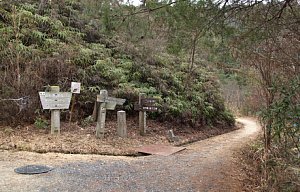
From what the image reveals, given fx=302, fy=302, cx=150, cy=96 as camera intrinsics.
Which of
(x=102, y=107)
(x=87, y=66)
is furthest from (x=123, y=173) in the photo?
(x=87, y=66)

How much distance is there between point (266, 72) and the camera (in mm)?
5473

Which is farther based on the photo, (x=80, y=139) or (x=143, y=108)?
(x=143, y=108)

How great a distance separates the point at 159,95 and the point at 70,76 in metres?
2.73

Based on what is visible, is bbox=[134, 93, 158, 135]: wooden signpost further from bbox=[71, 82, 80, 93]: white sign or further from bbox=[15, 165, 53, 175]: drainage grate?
bbox=[15, 165, 53, 175]: drainage grate

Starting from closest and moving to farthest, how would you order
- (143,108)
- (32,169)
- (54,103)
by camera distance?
1. (32,169)
2. (54,103)
3. (143,108)

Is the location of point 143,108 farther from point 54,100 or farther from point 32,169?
point 32,169

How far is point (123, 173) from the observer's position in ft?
15.5

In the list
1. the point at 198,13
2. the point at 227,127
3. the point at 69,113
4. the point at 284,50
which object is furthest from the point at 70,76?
the point at 227,127

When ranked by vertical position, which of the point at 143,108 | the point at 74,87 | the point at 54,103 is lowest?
the point at 143,108

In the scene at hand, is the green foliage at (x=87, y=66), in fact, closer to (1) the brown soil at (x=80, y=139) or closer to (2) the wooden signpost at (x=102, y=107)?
(1) the brown soil at (x=80, y=139)

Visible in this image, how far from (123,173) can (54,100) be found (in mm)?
3110

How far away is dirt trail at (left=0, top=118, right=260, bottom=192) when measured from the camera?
4055 millimetres

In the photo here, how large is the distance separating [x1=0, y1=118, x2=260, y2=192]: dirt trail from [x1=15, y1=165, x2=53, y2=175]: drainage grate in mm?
116

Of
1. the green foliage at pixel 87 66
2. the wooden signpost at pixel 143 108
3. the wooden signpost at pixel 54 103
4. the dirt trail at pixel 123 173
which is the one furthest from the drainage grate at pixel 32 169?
the wooden signpost at pixel 143 108
